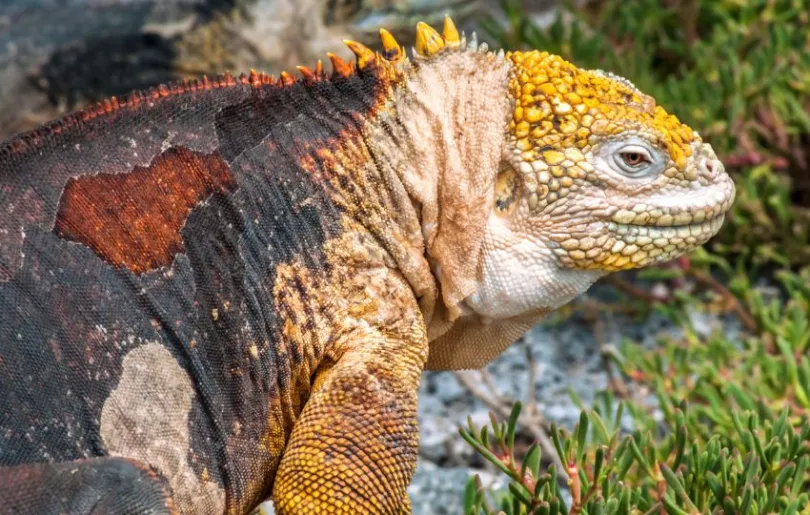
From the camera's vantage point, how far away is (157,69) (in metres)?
6.55

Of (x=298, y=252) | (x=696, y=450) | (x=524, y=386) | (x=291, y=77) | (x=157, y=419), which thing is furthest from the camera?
(x=524, y=386)

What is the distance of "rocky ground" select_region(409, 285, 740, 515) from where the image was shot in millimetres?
4593

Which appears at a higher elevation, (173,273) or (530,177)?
(173,273)

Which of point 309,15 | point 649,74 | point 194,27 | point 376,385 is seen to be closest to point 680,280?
point 649,74

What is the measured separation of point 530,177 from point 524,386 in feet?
8.66

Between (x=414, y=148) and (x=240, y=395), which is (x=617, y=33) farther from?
(x=240, y=395)

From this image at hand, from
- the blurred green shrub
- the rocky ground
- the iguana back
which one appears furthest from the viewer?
the rocky ground

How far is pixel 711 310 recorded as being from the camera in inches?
218

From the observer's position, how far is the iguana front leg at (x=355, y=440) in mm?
2578

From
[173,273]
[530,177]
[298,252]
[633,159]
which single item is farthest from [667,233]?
[173,273]

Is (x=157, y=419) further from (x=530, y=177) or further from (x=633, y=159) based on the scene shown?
(x=633, y=159)

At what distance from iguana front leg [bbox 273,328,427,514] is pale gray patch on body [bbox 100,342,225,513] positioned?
0.70 feet

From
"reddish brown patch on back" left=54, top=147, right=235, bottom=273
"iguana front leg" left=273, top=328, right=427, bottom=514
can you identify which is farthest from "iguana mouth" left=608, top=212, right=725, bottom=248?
"reddish brown patch on back" left=54, top=147, right=235, bottom=273

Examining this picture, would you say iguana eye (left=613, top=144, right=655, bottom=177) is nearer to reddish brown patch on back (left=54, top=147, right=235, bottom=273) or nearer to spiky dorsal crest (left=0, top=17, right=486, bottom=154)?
spiky dorsal crest (left=0, top=17, right=486, bottom=154)
